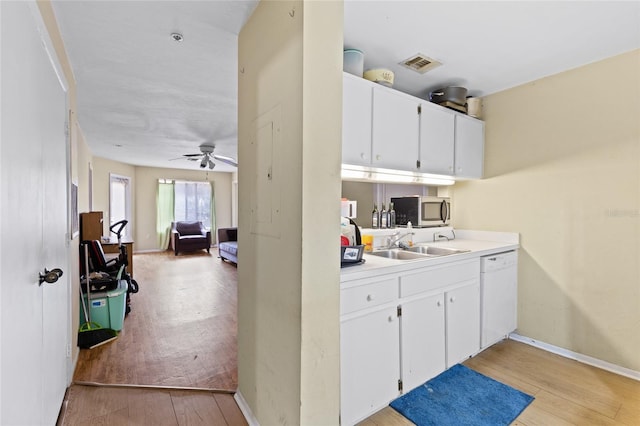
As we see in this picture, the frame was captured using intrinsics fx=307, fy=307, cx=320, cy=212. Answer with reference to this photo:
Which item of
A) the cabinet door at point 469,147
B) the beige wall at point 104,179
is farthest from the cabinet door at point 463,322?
the beige wall at point 104,179

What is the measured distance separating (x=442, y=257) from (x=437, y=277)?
0.15m

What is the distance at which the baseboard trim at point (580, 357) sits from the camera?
2.29 meters

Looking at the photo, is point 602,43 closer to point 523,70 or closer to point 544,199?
point 523,70

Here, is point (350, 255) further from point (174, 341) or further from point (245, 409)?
point (174, 341)

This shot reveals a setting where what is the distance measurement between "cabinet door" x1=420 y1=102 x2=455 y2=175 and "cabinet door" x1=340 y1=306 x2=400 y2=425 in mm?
1409

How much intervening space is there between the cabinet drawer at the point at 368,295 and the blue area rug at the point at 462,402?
0.73 meters

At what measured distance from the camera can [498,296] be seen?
8.76 ft

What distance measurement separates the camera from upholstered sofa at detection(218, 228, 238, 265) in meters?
6.25

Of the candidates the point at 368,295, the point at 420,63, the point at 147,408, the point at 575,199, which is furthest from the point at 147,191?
the point at 575,199

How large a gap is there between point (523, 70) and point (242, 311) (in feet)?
9.68

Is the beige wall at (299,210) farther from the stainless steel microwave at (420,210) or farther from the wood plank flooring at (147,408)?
the stainless steel microwave at (420,210)

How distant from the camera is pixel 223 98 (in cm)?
310

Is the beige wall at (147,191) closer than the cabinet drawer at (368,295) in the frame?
No

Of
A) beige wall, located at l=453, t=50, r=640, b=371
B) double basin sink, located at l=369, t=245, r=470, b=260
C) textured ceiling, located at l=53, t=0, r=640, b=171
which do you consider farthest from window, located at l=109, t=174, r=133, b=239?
beige wall, located at l=453, t=50, r=640, b=371
